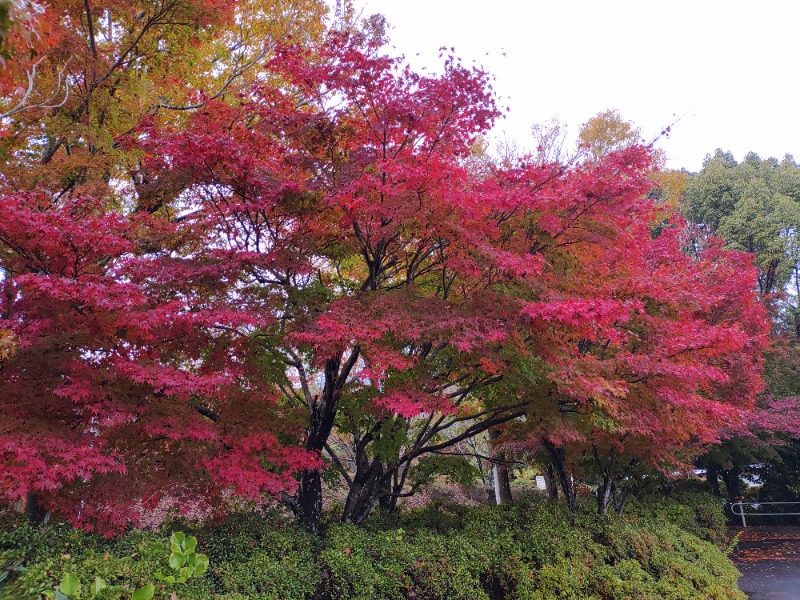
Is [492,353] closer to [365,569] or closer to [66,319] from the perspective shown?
[365,569]

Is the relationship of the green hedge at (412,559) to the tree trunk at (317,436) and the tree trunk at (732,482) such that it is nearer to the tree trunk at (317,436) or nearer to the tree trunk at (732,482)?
the tree trunk at (317,436)

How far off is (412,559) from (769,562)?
8818mm

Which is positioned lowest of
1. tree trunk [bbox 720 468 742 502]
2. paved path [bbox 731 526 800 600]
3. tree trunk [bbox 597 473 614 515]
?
paved path [bbox 731 526 800 600]

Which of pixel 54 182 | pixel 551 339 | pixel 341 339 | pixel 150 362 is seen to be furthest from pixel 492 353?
pixel 54 182

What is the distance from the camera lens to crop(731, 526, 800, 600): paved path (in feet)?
27.7

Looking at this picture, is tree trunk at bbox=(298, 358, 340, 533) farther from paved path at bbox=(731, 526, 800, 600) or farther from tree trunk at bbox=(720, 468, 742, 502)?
tree trunk at bbox=(720, 468, 742, 502)

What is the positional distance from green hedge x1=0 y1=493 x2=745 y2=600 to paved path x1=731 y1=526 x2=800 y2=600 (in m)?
0.96

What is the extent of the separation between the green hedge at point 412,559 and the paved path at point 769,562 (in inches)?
37.9

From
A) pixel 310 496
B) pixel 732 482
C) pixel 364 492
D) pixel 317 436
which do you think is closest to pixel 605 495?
pixel 364 492

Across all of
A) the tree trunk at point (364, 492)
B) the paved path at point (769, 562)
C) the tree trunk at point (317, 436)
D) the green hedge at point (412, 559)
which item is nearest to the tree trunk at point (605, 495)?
the green hedge at point (412, 559)

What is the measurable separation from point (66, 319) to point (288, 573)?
3174 mm

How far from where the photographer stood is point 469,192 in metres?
5.69

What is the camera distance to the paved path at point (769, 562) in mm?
8439

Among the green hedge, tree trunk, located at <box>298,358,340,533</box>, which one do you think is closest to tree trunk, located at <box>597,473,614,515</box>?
the green hedge
